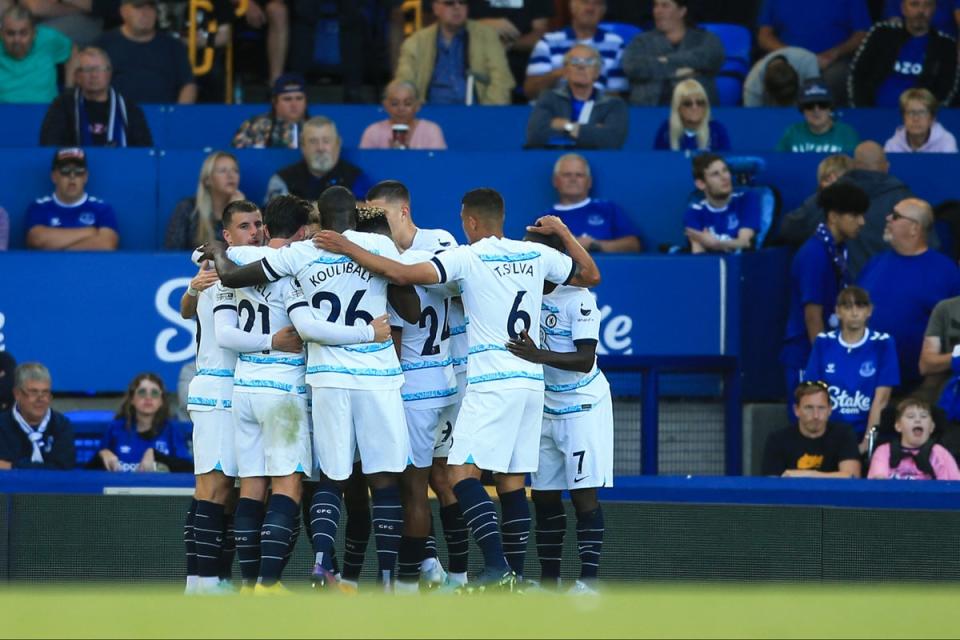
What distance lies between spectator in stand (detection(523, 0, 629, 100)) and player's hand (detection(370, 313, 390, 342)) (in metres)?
6.07

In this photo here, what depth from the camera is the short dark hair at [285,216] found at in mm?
8852

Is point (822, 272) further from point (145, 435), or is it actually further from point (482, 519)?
point (145, 435)

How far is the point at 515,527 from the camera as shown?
8812 mm

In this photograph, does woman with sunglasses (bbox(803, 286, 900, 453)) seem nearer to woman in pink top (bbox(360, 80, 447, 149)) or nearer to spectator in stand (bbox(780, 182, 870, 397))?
spectator in stand (bbox(780, 182, 870, 397))

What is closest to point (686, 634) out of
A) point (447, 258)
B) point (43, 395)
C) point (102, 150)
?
point (447, 258)

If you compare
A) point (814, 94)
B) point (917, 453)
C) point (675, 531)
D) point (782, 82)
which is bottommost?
point (675, 531)

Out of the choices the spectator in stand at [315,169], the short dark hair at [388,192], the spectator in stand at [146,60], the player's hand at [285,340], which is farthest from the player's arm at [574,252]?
the spectator in stand at [146,60]

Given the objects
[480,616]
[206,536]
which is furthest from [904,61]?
[480,616]

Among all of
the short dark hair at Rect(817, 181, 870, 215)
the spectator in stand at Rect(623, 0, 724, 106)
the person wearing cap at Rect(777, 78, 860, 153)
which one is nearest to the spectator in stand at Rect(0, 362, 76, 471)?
the short dark hair at Rect(817, 181, 870, 215)

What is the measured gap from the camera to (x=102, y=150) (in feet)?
42.1

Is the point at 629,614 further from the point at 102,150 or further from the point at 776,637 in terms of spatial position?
the point at 102,150

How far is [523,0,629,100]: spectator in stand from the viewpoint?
14.4 m

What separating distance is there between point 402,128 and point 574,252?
4.42m

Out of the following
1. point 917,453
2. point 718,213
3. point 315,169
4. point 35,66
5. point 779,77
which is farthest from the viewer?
point 35,66
